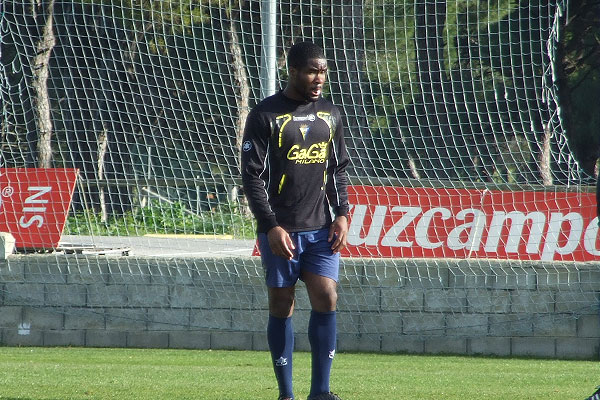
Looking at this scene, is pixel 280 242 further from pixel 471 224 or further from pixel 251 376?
pixel 471 224

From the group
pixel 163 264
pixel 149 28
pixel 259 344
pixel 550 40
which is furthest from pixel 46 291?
pixel 550 40

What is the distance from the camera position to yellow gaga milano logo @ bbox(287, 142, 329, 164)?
16.8ft

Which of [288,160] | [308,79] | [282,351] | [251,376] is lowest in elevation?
[251,376]

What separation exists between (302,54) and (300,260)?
1050mm

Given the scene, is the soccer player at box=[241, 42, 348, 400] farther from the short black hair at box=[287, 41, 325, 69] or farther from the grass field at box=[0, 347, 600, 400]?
the grass field at box=[0, 347, 600, 400]

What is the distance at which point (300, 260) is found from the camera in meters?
5.24

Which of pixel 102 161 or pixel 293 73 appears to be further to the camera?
pixel 102 161

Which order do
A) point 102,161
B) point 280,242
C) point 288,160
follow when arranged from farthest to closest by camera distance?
point 102,161
point 288,160
point 280,242

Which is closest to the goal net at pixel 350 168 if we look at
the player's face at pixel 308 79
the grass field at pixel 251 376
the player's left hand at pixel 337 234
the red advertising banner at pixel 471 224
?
the red advertising banner at pixel 471 224

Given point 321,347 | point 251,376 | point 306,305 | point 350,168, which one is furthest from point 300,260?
point 350,168

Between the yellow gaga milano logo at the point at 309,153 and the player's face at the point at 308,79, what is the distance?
9.8 inches

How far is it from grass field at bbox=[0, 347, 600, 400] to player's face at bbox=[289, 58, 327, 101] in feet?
5.77

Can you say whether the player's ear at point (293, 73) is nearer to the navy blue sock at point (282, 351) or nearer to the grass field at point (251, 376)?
the navy blue sock at point (282, 351)

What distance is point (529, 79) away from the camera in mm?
11180
